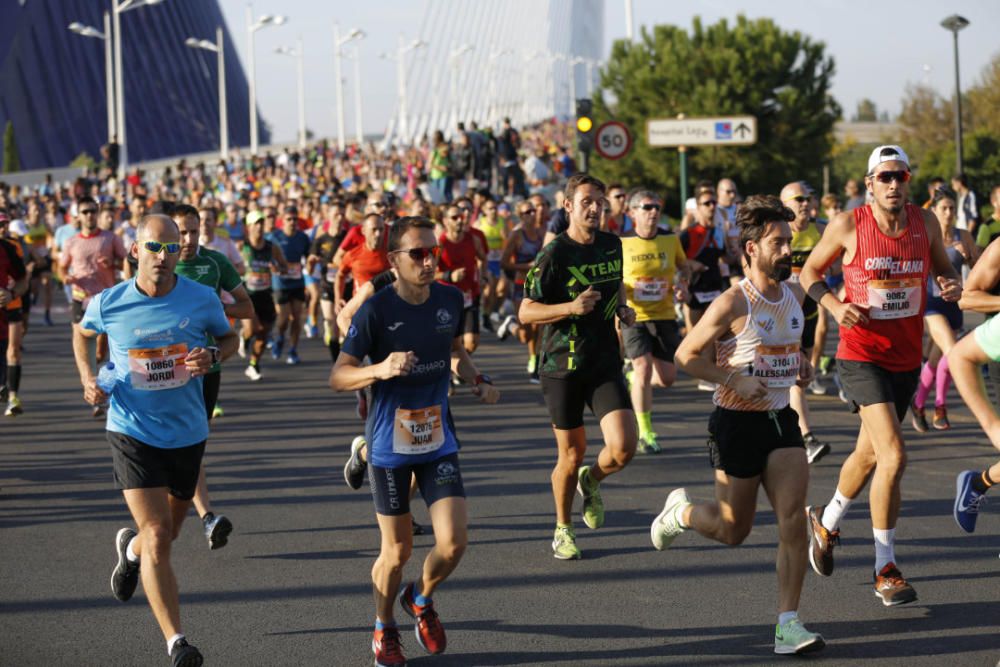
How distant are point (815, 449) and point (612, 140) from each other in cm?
1030

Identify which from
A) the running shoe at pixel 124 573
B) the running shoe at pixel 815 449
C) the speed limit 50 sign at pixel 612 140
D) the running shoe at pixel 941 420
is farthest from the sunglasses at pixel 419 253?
the speed limit 50 sign at pixel 612 140

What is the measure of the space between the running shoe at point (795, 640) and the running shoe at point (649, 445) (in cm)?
489

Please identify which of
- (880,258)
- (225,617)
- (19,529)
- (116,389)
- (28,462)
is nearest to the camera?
(116,389)

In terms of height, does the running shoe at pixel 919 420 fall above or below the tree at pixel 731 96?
below

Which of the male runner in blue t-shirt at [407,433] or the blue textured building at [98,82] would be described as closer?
the male runner in blue t-shirt at [407,433]

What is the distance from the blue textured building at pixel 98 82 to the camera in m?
95.0

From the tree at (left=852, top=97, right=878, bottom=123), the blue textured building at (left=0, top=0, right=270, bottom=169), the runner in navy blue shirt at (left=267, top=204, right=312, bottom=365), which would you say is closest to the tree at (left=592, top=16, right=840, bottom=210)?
the runner in navy blue shirt at (left=267, top=204, right=312, bottom=365)

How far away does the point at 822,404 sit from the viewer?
41.5 feet

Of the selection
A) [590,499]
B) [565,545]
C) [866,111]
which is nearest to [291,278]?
[590,499]

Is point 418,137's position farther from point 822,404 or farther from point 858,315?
point 858,315

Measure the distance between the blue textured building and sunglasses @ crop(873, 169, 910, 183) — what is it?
9279 centimetres

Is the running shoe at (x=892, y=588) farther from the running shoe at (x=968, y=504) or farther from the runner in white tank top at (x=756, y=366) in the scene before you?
the runner in white tank top at (x=756, y=366)

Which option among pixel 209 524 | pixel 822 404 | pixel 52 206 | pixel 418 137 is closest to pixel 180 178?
pixel 52 206

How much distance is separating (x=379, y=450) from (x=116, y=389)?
44.0 inches
